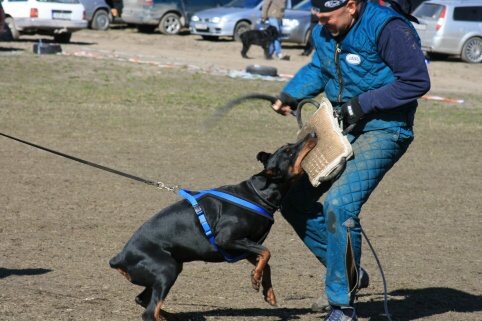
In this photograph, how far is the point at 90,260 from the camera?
6.12m

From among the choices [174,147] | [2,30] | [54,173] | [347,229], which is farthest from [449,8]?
[347,229]

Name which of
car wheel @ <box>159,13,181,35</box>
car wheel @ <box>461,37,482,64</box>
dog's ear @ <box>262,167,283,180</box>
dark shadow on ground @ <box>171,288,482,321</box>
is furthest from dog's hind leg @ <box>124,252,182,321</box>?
car wheel @ <box>159,13,181,35</box>

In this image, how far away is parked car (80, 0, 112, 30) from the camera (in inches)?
1089

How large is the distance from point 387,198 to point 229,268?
3108 mm

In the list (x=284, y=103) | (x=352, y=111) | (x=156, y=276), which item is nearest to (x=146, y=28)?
(x=284, y=103)

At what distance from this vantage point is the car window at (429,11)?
22527 mm

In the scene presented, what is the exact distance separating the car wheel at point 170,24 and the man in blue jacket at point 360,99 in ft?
75.4

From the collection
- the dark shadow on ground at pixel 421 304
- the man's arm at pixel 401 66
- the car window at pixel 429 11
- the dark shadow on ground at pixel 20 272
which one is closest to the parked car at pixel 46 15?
the car window at pixel 429 11

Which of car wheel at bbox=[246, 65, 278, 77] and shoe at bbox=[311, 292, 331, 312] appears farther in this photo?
car wheel at bbox=[246, 65, 278, 77]

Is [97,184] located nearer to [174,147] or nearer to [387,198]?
[174,147]

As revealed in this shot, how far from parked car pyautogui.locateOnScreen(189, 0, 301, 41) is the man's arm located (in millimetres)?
20797

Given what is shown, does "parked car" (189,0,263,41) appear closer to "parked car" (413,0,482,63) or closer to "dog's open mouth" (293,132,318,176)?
"parked car" (413,0,482,63)

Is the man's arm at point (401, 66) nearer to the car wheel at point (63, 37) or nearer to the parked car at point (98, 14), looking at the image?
the car wheel at point (63, 37)

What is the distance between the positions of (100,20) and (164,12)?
97.6 inches
